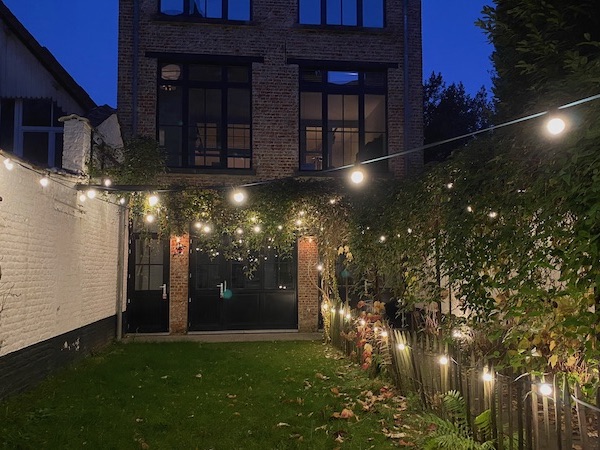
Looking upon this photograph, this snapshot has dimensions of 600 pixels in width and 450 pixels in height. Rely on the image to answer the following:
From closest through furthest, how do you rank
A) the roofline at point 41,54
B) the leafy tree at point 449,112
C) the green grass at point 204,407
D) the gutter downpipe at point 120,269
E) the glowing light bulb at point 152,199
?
the green grass at point 204,407 → the roofline at point 41,54 → the glowing light bulb at point 152,199 → the gutter downpipe at point 120,269 → the leafy tree at point 449,112

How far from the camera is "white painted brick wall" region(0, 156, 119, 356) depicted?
6508 millimetres

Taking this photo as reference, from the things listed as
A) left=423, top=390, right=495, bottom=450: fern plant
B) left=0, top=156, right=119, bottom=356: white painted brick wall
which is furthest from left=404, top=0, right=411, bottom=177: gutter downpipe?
left=423, top=390, right=495, bottom=450: fern plant

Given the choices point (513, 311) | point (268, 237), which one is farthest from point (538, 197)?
point (268, 237)

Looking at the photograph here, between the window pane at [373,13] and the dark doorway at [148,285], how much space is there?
7.19 metres

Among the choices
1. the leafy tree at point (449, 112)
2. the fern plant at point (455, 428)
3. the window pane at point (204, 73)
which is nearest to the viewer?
the fern plant at point (455, 428)

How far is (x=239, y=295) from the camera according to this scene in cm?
1275

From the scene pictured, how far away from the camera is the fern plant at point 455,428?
14.7 ft

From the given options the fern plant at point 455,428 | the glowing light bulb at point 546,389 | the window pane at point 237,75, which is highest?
the window pane at point 237,75

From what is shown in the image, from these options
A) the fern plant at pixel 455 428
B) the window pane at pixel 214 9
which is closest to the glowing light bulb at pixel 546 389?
the fern plant at pixel 455 428

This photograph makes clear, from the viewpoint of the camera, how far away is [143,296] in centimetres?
1243

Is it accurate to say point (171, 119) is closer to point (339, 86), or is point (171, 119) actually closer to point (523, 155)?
point (339, 86)

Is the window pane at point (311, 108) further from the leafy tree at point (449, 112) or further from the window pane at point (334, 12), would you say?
the leafy tree at point (449, 112)

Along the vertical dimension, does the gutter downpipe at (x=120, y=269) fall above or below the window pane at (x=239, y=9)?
below

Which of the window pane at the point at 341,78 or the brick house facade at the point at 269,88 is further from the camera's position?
the window pane at the point at 341,78
